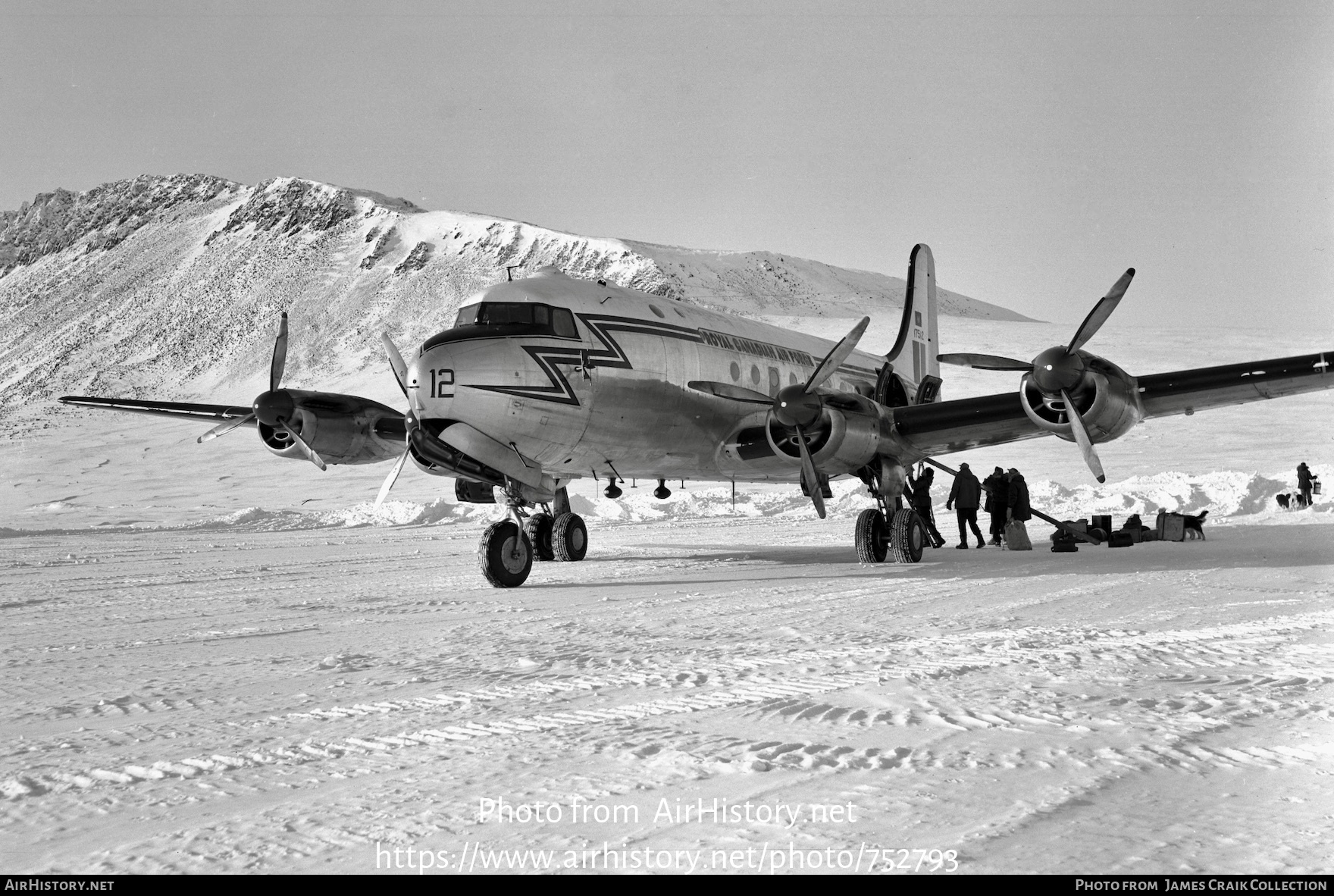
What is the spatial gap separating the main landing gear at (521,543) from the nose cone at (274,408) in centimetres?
362

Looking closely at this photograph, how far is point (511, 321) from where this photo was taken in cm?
1127

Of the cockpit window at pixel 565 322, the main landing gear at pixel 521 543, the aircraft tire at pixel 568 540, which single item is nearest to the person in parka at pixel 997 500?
the aircraft tire at pixel 568 540

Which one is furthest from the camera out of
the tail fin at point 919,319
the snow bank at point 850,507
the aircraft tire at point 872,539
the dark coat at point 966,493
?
the snow bank at point 850,507

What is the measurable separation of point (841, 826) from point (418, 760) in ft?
4.95

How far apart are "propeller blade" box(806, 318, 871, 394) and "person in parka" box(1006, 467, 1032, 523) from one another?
477cm

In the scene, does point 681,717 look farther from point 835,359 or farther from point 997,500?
point 997,500

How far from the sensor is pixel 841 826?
8.93ft

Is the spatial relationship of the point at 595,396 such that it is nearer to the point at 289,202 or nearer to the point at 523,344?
the point at 523,344

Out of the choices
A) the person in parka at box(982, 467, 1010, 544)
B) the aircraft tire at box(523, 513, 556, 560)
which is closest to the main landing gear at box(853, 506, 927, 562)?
the person in parka at box(982, 467, 1010, 544)

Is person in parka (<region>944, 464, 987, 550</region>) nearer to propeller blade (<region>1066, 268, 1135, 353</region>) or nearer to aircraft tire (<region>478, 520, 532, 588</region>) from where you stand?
propeller blade (<region>1066, 268, 1135, 353</region>)

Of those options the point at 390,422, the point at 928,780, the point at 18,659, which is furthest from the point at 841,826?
the point at 390,422

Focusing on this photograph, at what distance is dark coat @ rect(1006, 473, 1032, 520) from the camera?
53.1 feet

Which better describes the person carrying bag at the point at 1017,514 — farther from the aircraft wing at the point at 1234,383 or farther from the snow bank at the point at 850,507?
the snow bank at the point at 850,507

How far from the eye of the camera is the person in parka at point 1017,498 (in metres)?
16.2
